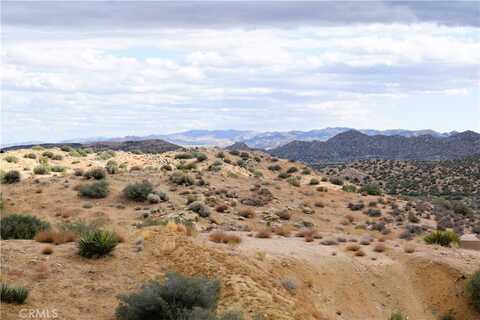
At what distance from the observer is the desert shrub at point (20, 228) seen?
19609mm

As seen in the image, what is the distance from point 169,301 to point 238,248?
24.7 feet

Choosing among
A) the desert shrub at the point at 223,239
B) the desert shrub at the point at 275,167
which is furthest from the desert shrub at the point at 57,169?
the desert shrub at the point at 223,239

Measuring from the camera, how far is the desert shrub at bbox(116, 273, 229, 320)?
12.3m

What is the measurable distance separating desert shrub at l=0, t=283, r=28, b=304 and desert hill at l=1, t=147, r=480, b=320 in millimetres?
262

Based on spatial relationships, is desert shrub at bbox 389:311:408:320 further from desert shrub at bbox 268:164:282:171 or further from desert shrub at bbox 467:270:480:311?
desert shrub at bbox 268:164:282:171

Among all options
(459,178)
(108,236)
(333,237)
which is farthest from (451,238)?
(459,178)

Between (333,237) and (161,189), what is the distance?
14299 millimetres

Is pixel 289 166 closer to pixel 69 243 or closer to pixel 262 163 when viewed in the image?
pixel 262 163

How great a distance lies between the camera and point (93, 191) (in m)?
33.9

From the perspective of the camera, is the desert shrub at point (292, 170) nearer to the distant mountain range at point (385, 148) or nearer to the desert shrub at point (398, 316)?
the desert shrub at point (398, 316)

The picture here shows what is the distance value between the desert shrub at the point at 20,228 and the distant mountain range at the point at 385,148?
11600 centimetres

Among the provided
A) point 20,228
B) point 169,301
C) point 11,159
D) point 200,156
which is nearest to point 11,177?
point 11,159

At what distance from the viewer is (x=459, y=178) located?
73.8 metres

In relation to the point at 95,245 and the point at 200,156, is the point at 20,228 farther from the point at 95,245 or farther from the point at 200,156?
the point at 200,156
